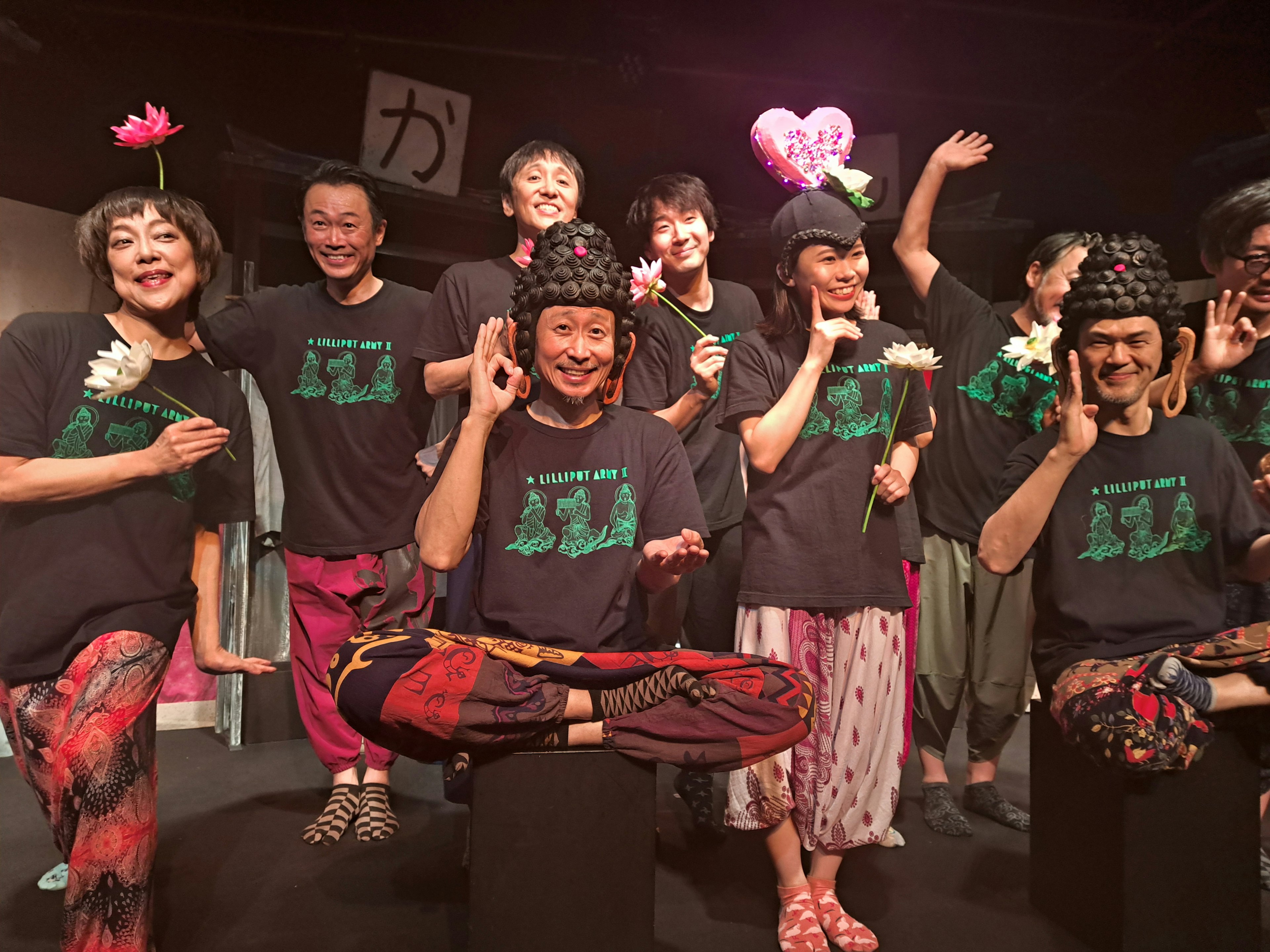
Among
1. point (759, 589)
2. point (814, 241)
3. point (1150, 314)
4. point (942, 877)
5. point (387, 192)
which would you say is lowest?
point (942, 877)

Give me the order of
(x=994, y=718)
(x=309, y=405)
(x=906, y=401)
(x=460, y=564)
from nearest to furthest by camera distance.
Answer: (x=460, y=564), (x=906, y=401), (x=309, y=405), (x=994, y=718)

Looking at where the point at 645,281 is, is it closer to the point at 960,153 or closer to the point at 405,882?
the point at 960,153

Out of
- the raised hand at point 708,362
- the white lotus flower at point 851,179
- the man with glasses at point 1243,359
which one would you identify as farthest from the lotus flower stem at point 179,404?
the man with glasses at point 1243,359

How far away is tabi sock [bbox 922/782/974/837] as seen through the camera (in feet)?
9.62

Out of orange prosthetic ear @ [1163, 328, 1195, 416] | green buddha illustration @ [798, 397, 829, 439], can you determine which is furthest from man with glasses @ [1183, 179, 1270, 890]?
green buddha illustration @ [798, 397, 829, 439]

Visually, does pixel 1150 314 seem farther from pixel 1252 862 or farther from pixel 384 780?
pixel 384 780

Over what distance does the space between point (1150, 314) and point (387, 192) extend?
236 cm

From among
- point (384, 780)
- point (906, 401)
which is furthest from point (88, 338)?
point (906, 401)

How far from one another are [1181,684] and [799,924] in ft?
3.36

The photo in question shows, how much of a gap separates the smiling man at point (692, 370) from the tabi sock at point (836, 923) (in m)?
0.64

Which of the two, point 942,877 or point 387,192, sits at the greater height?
point 387,192

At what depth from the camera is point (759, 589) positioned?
2391 mm

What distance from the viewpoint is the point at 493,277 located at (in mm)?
2709

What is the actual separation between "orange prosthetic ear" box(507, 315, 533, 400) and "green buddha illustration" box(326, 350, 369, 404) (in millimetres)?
788
